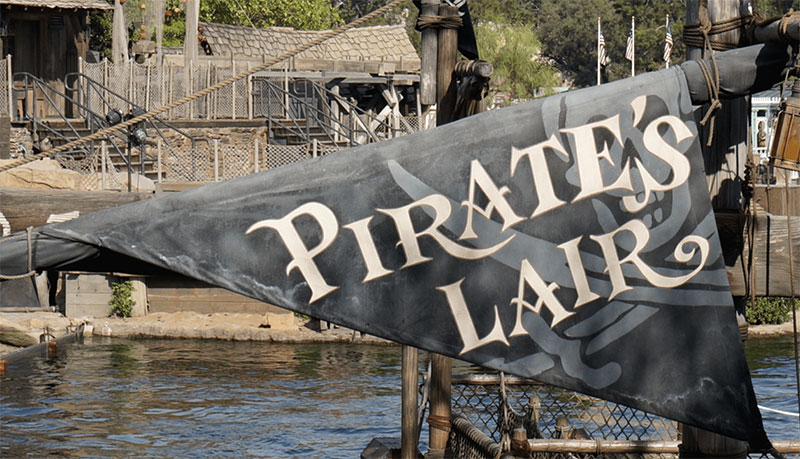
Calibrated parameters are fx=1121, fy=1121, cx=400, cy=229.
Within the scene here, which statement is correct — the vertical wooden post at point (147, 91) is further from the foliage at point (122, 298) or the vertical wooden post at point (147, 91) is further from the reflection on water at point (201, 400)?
the reflection on water at point (201, 400)

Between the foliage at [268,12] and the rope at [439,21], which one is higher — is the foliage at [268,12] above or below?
above

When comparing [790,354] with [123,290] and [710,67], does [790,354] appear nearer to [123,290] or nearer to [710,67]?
[123,290]

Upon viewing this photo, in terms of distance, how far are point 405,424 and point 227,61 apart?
29.0 m

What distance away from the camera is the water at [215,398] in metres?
17.8

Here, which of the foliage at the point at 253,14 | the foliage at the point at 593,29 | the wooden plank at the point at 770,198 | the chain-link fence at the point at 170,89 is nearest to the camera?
the wooden plank at the point at 770,198

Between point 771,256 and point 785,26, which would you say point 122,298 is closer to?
point 771,256

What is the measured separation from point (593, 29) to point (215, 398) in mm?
75125

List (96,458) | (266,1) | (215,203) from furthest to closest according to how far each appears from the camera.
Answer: (266,1) < (96,458) < (215,203)

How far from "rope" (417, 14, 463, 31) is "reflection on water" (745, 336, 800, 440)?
10.8 meters

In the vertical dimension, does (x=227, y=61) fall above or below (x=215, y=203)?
above

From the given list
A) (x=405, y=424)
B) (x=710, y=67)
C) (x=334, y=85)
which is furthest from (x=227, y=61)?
Result: (x=710, y=67)

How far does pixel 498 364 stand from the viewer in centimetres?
464

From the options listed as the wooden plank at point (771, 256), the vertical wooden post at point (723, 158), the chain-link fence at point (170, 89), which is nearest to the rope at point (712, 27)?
the vertical wooden post at point (723, 158)

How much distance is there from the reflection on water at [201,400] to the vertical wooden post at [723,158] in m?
11.9
